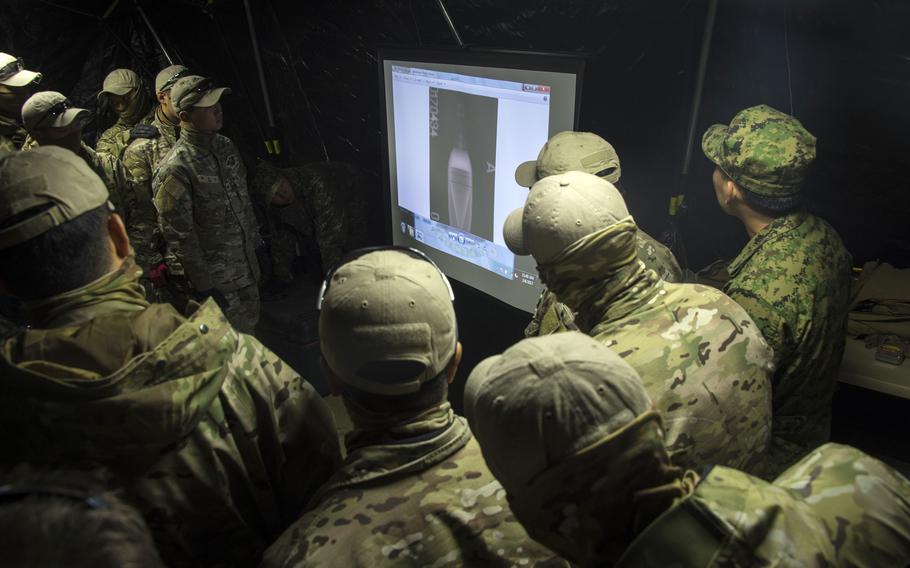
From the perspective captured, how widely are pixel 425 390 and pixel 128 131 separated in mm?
3860

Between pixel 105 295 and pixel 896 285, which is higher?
pixel 105 295

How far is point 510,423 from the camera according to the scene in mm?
700

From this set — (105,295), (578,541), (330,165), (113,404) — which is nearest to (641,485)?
(578,541)

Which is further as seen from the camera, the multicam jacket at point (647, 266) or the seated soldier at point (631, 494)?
the multicam jacket at point (647, 266)

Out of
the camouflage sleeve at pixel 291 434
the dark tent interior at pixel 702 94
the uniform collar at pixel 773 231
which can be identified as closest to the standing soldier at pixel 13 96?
the dark tent interior at pixel 702 94

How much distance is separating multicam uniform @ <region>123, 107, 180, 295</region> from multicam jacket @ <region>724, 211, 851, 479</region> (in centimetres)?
328

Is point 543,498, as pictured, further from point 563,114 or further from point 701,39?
point 701,39

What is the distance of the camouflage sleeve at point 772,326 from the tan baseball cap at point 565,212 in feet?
1.97

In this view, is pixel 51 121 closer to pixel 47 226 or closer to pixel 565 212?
pixel 47 226

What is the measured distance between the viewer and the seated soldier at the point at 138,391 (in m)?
0.91

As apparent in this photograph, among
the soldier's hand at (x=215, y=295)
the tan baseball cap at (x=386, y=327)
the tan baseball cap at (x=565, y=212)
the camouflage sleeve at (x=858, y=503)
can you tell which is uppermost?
the tan baseball cap at (x=565, y=212)

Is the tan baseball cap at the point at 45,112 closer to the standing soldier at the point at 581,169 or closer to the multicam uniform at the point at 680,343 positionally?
the standing soldier at the point at 581,169

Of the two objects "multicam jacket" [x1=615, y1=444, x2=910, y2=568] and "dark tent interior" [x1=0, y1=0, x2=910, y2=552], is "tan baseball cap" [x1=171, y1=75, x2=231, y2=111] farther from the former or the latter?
"multicam jacket" [x1=615, y1=444, x2=910, y2=568]

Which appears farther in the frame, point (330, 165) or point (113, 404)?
point (330, 165)
